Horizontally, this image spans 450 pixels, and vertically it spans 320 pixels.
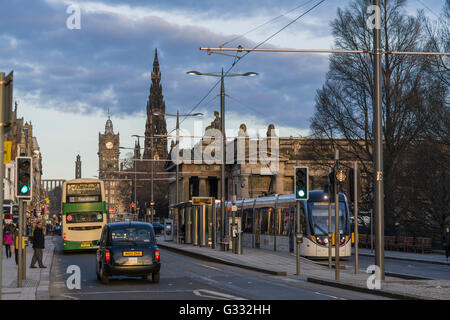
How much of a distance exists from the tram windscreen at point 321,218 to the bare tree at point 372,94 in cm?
1093

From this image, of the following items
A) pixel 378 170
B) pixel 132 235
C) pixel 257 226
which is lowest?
pixel 257 226

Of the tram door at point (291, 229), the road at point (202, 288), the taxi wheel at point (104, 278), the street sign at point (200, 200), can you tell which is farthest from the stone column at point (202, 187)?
the taxi wheel at point (104, 278)

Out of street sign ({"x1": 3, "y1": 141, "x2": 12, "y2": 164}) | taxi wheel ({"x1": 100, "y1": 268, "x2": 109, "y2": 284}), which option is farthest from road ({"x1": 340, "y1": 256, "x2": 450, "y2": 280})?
street sign ({"x1": 3, "y1": 141, "x2": 12, "y2": 164})

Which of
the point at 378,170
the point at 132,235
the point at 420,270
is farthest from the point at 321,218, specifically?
the point at 132,235

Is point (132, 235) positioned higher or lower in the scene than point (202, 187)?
lower

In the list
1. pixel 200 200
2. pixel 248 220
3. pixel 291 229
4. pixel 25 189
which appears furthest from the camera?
pixel 248 220

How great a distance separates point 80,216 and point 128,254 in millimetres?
20291

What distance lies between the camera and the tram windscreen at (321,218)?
119ft

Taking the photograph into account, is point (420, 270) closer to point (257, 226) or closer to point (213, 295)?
point (213, 295)

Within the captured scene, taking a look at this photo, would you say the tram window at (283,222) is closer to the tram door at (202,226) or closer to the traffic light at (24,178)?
the tram door at (202,226)

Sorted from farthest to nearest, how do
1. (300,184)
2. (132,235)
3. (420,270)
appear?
(420,270) < (300,184) < (132,235)

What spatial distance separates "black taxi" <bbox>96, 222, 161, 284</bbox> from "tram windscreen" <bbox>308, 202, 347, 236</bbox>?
51.3ft

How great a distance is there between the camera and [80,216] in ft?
133

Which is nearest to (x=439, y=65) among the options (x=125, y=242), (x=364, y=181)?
(x=364, y=181)
